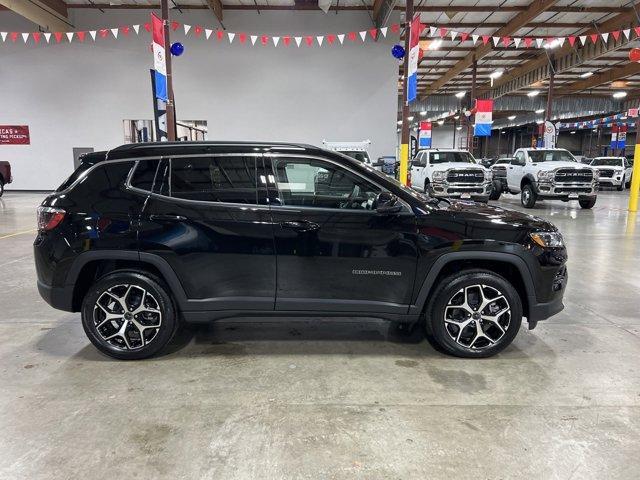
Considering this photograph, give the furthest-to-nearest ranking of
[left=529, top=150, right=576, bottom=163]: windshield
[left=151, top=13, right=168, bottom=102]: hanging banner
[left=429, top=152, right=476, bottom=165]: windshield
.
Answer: [left=429, top=152, right=476, bottom=165]: windshield
[left=529, top=150, right=576, bottom=163]: windshield
[left=151, top=13, right=168, bottom=102]: hanging banner

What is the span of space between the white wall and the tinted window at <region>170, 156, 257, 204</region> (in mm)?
14737

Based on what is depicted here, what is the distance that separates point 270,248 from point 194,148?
3.12 feet

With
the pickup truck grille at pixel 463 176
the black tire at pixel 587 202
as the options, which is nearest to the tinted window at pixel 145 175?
the pickup truck grille at pixel 463 176

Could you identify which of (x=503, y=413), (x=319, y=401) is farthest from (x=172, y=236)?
(x=503, y=413)

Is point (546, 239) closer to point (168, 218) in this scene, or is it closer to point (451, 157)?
point (168, 218)

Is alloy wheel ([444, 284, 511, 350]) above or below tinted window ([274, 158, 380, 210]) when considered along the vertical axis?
below

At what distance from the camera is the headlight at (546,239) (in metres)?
3.24

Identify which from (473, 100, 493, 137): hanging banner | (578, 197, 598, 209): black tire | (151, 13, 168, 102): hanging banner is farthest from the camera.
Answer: (473, 100, 493, 137): hanging banner

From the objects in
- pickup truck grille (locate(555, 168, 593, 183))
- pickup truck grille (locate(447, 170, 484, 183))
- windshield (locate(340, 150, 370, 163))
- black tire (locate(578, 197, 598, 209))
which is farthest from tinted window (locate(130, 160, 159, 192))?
black tire (locate(578, 197, 598, 209))

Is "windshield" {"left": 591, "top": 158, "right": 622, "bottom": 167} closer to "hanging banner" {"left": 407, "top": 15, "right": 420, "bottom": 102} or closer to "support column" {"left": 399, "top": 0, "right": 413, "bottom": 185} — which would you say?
"support column" {"left": 399, "top": 0, "right": 413, "bottom": 185}

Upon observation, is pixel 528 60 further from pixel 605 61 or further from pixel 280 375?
pixel 280 375

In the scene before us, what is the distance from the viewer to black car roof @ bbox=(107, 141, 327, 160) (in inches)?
128

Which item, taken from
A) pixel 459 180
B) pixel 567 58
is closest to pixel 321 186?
pixel 459 180

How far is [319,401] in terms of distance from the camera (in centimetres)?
277
